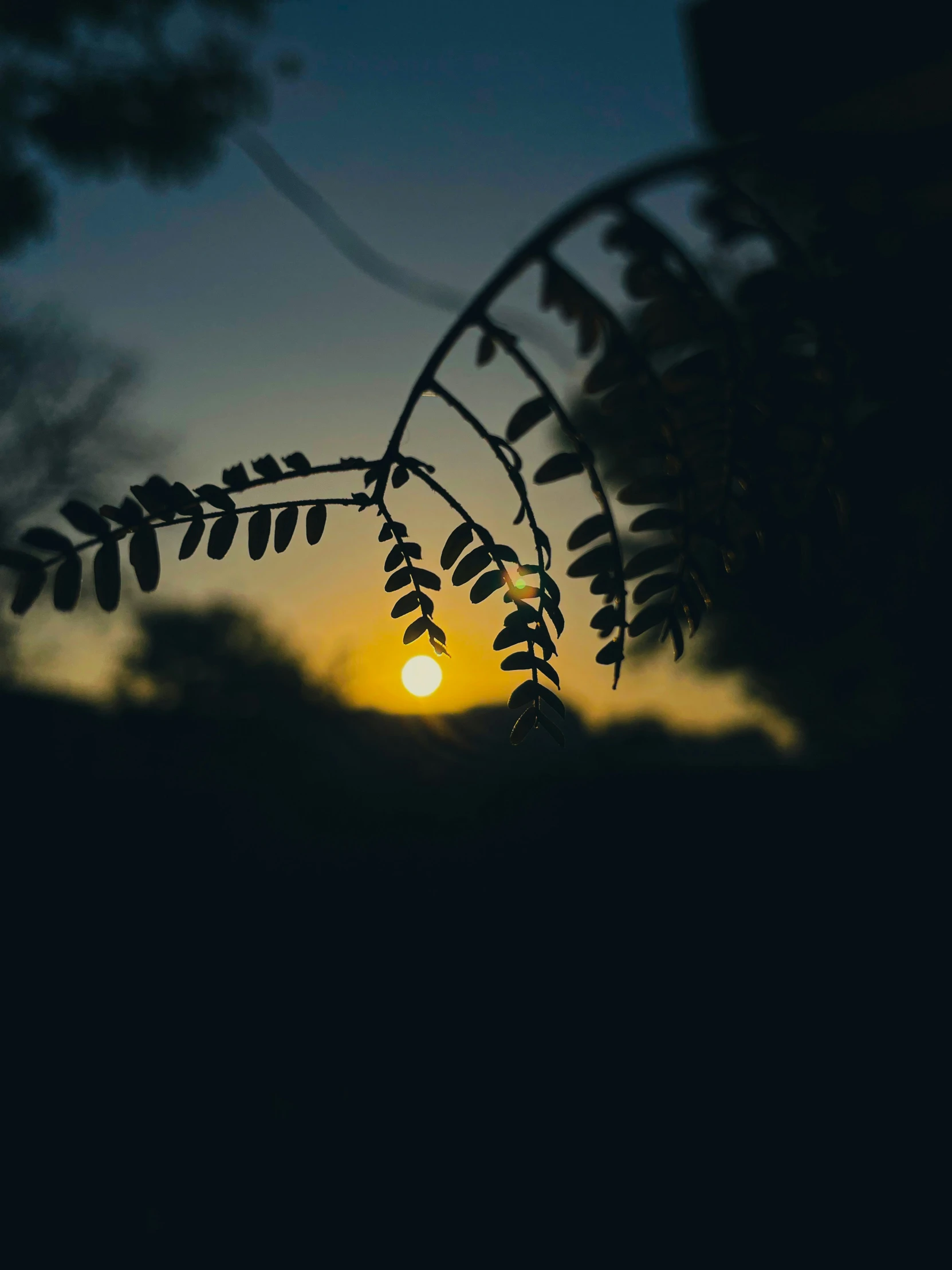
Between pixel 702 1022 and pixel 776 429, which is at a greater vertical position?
pixel 776 429

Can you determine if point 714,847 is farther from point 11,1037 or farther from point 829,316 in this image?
point 829,316

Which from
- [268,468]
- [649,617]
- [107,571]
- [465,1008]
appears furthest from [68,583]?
[465,1008]

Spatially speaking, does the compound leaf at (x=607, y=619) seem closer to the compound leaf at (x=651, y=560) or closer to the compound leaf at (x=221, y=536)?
the compound leaf at (x=651, y=560)

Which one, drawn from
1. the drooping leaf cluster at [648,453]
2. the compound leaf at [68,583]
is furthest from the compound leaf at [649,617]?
the compound leaf at [68,583]

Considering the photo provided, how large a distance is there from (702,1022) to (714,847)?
1175 millimetres

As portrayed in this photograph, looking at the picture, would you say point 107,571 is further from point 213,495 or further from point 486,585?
point 486,585

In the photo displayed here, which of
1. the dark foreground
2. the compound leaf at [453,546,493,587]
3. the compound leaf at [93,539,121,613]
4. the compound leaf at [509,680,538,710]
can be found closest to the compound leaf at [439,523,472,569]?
the compound leaf at [453,546,493,587]

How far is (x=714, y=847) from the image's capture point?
5.14 m

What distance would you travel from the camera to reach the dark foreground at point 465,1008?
12.1ft

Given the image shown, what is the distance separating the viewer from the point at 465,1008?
4477mm

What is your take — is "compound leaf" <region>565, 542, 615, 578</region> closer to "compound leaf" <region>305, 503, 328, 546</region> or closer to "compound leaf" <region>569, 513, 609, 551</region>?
"compound leaf" <region>569, 513, 609, 551</region>

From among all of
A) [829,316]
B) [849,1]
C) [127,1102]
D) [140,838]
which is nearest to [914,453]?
[829,316]

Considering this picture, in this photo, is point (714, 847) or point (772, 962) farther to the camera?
point (714, 847)

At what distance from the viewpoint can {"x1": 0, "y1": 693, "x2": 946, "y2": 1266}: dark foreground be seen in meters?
3.68
